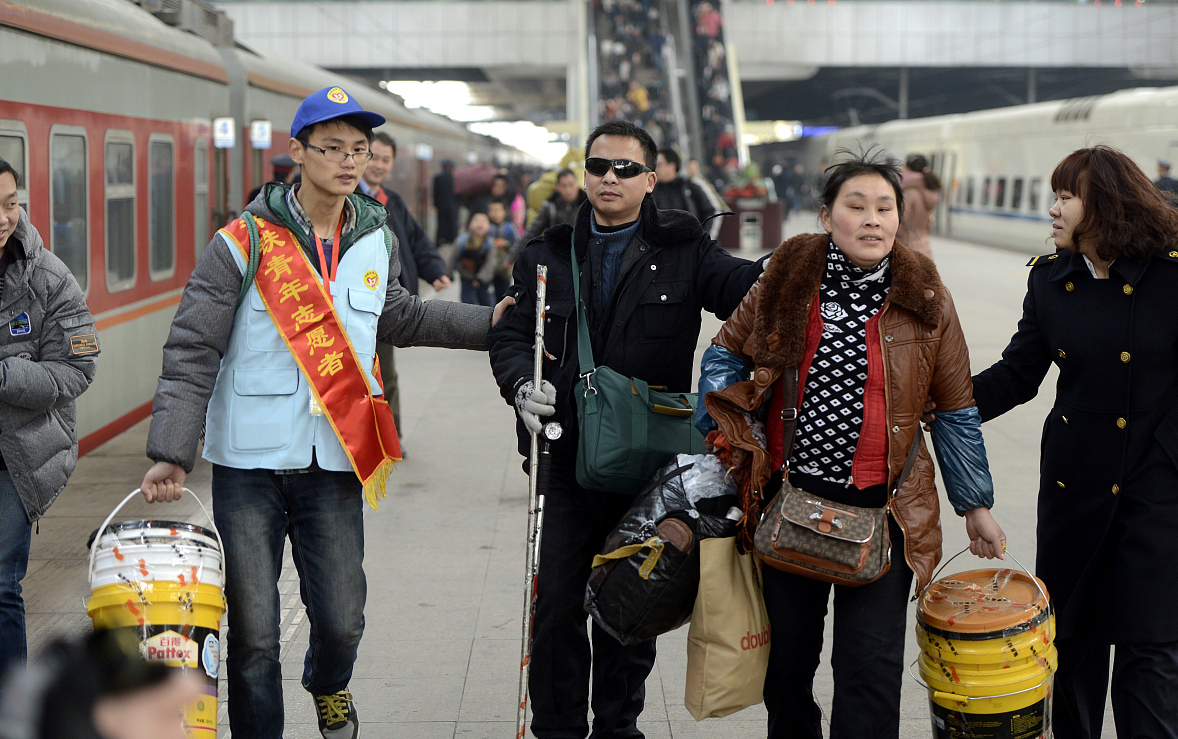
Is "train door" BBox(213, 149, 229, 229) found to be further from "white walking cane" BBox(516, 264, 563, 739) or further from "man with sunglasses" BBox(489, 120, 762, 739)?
"white walking cane" BBox(516, 264, 563, 739)

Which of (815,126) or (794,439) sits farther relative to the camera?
(815,126)

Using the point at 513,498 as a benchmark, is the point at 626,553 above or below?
above

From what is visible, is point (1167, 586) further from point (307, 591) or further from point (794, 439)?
point (307, 591)

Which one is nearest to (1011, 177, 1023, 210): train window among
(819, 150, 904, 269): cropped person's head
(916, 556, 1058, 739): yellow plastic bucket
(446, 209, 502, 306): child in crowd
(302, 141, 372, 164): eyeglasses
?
(446, 209, 502, 306): child in crowd

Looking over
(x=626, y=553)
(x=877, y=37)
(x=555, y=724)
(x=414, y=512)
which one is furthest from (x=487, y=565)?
(x=877, y=37)

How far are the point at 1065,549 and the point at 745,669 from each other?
100 centimetres

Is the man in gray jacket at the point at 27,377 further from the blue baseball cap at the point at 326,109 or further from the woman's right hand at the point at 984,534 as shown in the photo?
the woman's right hand at the point at 984,534

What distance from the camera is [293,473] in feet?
10.9

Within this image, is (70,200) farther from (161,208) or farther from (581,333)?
(581,333)

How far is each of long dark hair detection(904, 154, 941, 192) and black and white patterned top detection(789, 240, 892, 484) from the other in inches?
260

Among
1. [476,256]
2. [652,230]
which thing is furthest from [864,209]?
[476,256]

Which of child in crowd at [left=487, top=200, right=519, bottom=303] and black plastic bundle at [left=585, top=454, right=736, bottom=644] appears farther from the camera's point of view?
child in crowd at [left=487, top=200, right=519, bottom=303]

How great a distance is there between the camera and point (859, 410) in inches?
121

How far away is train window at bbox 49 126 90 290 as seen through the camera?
730 cm
